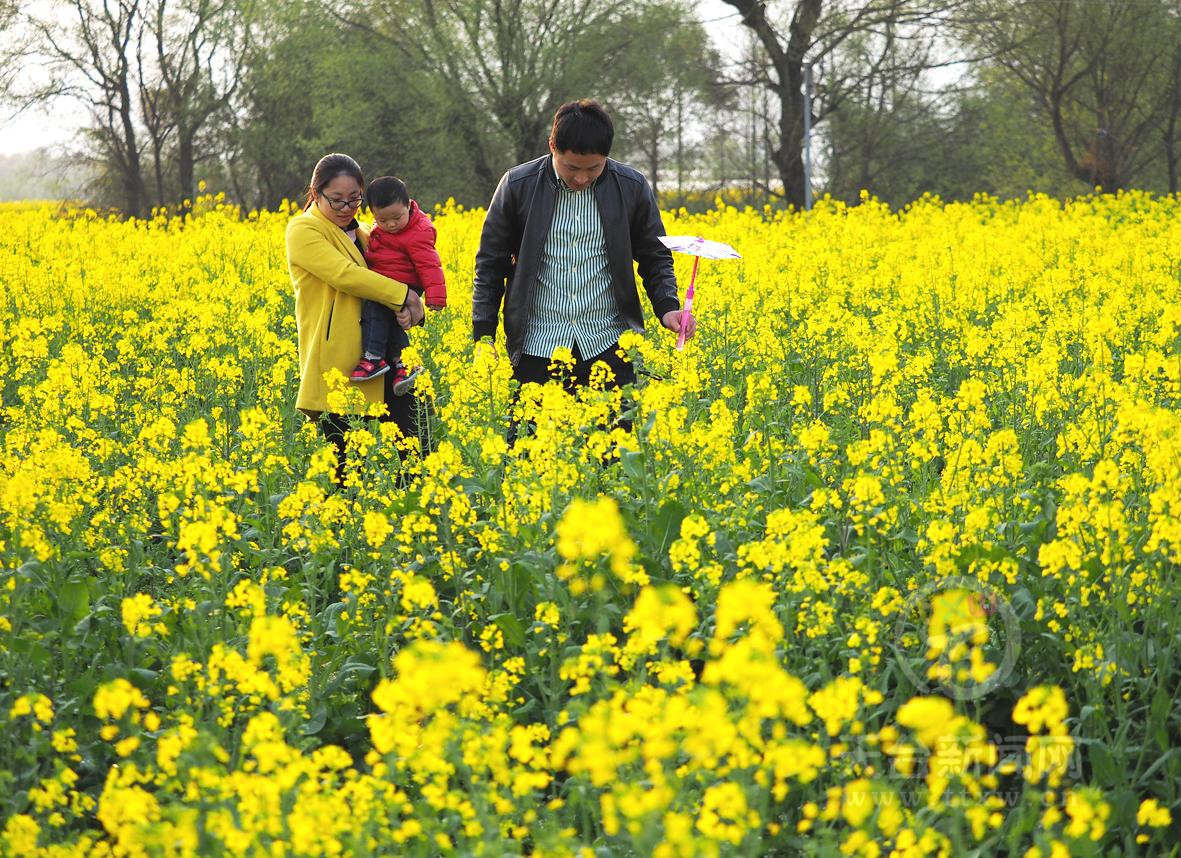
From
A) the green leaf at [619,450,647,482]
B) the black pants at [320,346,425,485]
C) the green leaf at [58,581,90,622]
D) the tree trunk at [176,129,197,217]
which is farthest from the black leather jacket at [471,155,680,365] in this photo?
the tree trunk at [176,129,197,217]

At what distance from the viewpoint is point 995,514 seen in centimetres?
434

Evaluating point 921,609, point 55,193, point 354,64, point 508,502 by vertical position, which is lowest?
point 921,609

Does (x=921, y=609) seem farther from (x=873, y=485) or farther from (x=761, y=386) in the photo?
(x=761, y=386)

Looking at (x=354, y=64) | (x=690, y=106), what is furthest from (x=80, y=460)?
(x=690, y=106)

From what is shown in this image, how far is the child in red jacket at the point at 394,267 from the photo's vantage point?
18.8 ft

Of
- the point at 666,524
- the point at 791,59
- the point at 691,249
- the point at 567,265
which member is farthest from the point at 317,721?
the point at 791,59

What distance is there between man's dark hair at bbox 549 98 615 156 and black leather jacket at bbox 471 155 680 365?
1.16ft

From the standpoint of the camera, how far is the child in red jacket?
5.73 meters

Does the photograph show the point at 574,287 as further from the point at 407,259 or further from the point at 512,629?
the point at 512,629

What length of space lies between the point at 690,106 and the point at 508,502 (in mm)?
29703

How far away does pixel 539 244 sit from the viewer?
542cm

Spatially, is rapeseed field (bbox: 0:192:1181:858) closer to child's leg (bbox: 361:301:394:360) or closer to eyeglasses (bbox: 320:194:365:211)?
child's leg (bbox: 361:301:394:360)

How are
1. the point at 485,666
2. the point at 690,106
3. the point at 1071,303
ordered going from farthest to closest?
the point at 690,106, the point at 1071,303, the point at 485,666

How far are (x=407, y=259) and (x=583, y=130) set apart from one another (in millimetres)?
1281
